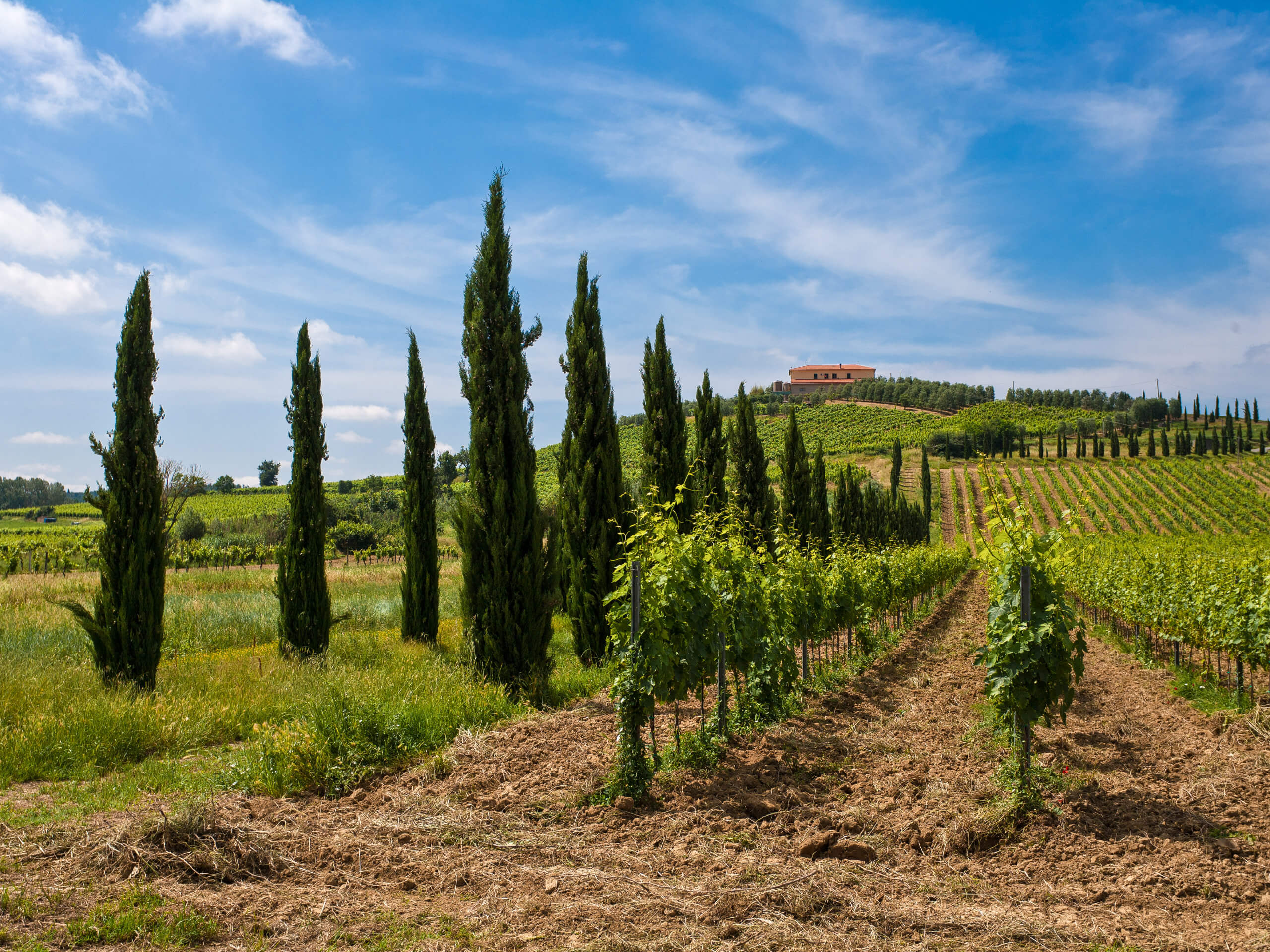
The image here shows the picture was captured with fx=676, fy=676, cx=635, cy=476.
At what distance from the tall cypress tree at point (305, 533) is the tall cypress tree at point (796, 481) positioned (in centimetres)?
1158

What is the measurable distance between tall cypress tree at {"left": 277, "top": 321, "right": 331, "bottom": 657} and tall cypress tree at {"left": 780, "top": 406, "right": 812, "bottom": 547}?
11.6 meters

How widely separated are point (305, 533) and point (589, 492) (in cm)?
498

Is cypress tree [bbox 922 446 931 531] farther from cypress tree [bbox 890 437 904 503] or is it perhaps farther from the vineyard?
the vineyard

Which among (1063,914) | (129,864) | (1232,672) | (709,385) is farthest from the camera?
(709,385)

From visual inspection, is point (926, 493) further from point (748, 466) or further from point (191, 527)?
point (191, 527)

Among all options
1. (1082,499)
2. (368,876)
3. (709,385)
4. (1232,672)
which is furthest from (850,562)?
(1082,499)

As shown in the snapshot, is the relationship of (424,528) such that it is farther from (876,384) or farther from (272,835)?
(876,384)

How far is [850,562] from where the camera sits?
13.3m

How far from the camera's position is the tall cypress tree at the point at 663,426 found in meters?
13.0

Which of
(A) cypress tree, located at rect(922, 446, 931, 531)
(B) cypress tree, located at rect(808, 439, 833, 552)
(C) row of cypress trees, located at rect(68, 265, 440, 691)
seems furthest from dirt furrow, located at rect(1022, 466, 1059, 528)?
(C) row of cypress trees, located at rect(68, 265, 440, 691)

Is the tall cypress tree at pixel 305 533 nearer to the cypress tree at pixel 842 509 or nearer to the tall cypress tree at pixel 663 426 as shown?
the tall cypress tree at pixel 663 426

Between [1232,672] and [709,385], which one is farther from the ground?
[709,385]

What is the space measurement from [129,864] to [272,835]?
81 cm

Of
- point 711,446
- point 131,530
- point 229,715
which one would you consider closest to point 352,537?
point 711,446
